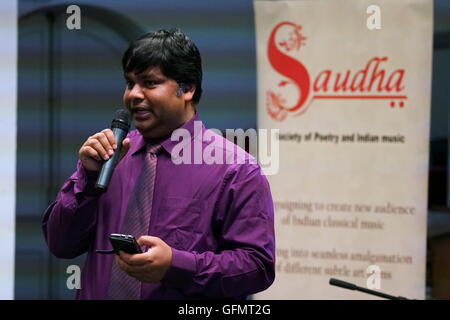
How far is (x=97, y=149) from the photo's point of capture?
221 cm

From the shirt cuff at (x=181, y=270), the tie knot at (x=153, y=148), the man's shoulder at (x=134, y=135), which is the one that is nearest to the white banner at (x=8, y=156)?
the man's shoulder at (x=134, y=135)

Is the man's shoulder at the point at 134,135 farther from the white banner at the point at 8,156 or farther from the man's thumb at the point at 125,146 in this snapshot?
the white banner at the point at 8,156

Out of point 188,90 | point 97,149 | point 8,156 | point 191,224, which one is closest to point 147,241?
point 191,224

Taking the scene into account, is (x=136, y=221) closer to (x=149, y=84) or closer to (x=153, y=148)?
(x=153, y=148)

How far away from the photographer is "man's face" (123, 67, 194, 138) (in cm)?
231

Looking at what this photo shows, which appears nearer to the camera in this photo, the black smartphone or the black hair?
the black smartphone

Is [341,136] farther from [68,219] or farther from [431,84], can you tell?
[68,219]

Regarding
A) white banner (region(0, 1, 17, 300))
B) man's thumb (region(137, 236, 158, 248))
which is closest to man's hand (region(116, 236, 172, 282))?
man's thumb (region(137, 236, 158, 248))

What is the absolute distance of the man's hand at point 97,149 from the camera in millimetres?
2205

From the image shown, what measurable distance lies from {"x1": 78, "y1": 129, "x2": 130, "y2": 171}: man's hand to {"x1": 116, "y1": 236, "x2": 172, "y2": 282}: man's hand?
27cm

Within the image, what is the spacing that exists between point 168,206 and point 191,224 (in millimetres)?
88

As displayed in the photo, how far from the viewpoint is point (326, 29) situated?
391 cm

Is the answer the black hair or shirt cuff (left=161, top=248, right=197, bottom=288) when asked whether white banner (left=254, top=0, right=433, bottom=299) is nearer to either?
the black hair
